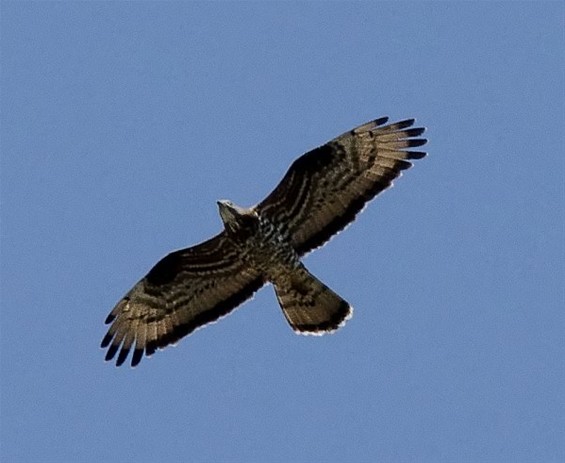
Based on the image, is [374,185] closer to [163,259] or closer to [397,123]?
[397,123]

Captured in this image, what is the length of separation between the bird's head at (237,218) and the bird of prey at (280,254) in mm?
11

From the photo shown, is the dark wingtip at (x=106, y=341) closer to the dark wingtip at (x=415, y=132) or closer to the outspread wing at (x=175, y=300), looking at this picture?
the outspread wing at (x=175, y=300)

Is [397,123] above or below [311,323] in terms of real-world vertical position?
above

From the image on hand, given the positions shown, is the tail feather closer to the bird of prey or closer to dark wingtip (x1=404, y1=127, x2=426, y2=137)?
the bird of prey

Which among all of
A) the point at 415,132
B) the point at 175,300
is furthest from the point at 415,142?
the point at 175,300

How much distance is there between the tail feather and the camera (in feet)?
66.8

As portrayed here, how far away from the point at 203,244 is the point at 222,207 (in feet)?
2.68

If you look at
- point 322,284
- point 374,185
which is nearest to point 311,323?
point 322,284

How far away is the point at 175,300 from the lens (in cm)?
2080

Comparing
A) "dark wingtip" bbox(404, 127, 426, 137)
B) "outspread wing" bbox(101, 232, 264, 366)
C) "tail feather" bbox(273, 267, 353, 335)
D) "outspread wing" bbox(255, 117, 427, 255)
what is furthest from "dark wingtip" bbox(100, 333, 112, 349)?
"dark wingtip" bbox(404, 127, 426, 137)

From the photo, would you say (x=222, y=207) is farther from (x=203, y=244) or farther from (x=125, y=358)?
(x=125, y=358)

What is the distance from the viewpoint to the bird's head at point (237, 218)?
1970 cm

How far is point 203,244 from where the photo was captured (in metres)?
20.4

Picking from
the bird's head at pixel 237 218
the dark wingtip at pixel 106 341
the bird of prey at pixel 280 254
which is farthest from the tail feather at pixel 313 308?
the dark wingtip at pixel 106 341
